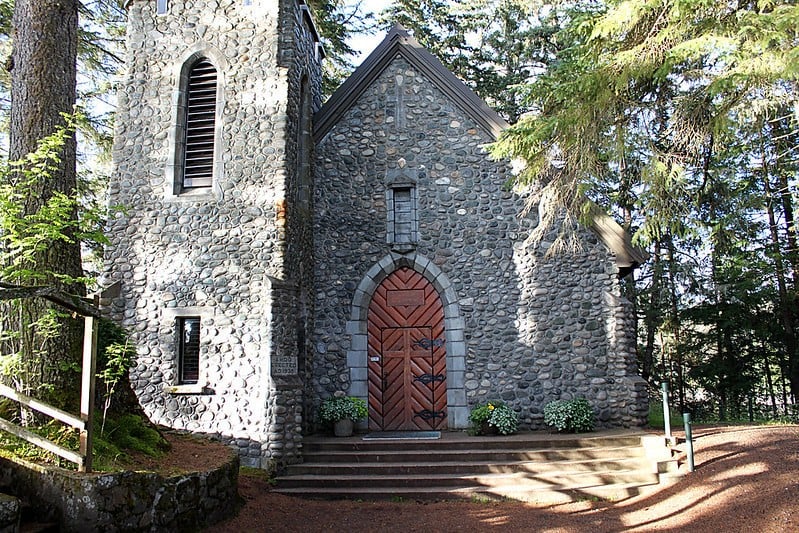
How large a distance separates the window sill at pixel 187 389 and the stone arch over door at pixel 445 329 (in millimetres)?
2703

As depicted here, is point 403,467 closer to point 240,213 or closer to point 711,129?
point 240,213

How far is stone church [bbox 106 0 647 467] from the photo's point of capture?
905 centimetres

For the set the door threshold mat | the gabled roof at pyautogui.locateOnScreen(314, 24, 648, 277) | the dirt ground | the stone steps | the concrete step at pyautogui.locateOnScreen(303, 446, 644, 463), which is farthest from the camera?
the gabled roof at pyautogui.locateOnScreen(314, 24, 648, 277)

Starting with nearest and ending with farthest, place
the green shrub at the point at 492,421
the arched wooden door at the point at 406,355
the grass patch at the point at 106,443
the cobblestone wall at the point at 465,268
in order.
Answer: the grass patch at the point at 106,443 < the green shrub at the point at 492,421 < the cobblestone wall at the point at 465,268 < the arched wooden door at the point at 406,355

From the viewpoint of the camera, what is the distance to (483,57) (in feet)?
61.9

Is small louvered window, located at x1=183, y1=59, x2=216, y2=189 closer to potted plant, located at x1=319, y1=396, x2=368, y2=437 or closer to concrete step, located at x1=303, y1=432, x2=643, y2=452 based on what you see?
potted plant, located at x1=319, y1=396, x2=368, y2=437

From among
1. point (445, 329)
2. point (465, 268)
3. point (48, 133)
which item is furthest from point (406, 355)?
point (48, 133)

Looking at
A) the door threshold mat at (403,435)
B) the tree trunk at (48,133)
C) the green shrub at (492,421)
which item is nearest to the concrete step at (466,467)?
the door threshold mat at (403,435)

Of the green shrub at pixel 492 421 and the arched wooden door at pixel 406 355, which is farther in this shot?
the arched wooden door at pixel 406 355

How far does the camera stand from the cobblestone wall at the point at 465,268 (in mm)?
10383

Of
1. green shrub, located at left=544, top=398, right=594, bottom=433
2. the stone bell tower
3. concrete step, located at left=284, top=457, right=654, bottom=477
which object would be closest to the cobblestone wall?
green shrub, located at left=544, top=398, right=594, bottom=433

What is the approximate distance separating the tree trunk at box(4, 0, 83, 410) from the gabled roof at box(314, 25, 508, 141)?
5304mm

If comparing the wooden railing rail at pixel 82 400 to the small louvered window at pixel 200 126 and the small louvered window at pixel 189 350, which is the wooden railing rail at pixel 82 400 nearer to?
the small louvered window at pixel 189 350

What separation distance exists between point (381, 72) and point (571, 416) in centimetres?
710
